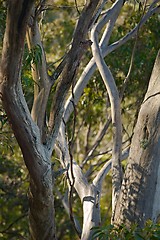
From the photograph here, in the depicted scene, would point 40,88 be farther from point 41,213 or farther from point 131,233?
point 131,233

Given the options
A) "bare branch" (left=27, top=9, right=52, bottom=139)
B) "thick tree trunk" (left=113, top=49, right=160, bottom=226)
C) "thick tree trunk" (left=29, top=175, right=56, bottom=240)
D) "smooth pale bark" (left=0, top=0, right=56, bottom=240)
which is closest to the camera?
"smooth pale bark" (left=0, top=0, right=56, bottom=240)

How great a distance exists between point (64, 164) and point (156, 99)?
151 cm

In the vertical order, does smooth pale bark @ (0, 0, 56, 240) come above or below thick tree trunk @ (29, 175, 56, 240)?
above

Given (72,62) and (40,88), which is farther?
(40,88)

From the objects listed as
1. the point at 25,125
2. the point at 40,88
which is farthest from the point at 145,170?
the point at 25,125

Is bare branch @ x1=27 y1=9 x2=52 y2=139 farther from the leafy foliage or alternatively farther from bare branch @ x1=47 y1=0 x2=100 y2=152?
the leafy foliage

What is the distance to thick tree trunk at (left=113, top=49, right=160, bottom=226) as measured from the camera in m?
4.77

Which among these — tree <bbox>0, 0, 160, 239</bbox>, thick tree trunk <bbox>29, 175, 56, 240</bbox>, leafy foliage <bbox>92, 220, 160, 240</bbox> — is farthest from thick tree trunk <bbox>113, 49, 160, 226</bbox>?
leafy foliage <bbox>92, 220, 160, 240</bbox>

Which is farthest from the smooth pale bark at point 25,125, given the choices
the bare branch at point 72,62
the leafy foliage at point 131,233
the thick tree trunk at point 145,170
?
the thick tree trunk at point 145,170

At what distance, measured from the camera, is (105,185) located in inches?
435

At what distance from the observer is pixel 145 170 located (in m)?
4.79

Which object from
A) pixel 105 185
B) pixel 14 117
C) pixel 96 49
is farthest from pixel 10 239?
pixel 14 117

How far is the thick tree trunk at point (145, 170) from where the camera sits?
15.7 feet

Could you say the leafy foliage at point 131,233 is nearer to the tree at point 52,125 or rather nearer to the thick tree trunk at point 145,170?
the tree at point 52,125
